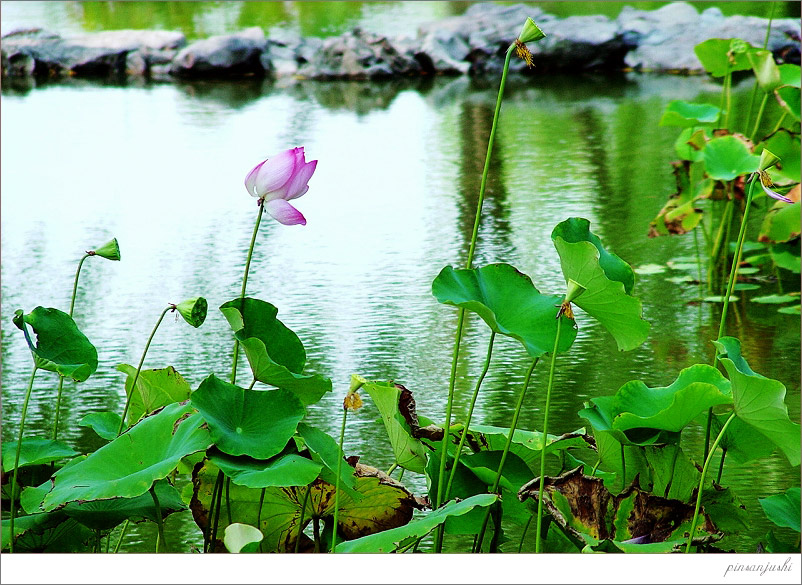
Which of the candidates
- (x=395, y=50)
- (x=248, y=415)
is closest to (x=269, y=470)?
(x=248, y=415)

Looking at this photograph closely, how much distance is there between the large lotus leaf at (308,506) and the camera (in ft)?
2.77

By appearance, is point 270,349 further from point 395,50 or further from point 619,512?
point 395,50

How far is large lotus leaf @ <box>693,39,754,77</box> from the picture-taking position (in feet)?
6.41

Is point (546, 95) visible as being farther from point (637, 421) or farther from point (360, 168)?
point (637, 421)

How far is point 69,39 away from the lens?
4988 mm

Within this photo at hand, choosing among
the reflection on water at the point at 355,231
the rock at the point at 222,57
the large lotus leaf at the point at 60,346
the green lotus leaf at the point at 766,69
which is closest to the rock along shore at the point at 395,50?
the rock at the point at 222,57

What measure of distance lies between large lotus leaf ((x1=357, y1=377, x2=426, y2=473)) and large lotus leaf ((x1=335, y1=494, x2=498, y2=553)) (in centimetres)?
8

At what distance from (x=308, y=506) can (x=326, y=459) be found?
2.5 inches

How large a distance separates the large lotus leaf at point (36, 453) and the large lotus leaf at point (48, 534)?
8cm

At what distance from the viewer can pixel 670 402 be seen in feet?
2.85

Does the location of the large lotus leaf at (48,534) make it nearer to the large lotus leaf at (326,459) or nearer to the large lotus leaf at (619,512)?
the large lotus leaf at (326,459)

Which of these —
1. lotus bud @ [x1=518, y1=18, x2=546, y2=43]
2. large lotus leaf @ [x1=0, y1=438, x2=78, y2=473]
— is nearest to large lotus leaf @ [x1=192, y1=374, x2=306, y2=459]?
large lotus leaf @ [x1=0, y1=438, x2=78, y2=473]

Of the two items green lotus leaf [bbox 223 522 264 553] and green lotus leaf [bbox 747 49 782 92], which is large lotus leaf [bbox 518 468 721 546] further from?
green lotus leaf [bbox 747 49 782 92]

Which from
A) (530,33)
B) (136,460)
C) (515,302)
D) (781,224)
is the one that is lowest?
(781,224)
